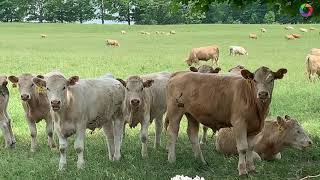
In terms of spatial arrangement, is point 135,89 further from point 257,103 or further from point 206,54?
point 206,54

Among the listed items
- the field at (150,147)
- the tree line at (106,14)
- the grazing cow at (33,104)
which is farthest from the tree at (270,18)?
the grazing cow at (33,104)

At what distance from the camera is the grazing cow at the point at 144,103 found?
1077 cm

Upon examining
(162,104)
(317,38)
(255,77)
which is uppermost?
(255,77)

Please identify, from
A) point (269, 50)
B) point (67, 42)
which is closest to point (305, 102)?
point (269, 50)

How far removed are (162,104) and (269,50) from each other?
2976cm

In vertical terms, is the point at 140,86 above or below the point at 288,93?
above

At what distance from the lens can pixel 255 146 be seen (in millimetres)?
10719

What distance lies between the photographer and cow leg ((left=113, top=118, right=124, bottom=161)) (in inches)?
412

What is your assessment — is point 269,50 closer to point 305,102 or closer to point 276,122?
point 305,102

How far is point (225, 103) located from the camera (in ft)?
31.6

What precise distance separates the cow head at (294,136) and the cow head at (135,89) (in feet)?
8.53

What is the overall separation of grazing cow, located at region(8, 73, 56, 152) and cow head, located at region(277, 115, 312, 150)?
4583 millimetres

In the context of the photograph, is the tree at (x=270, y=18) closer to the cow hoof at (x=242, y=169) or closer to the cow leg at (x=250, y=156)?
the cow leg at (x=250, y=156)

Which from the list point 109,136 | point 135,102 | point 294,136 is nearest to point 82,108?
point 135,102
